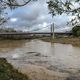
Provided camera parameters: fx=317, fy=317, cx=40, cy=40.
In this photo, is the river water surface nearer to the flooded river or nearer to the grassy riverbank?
the flooded river

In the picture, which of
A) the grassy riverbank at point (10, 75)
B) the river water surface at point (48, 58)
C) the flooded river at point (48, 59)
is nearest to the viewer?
the grassy riverbank at point (10, 75)

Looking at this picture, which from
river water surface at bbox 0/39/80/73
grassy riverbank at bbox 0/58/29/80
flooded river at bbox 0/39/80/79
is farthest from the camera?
river water surface at bbox 0/39/80/73

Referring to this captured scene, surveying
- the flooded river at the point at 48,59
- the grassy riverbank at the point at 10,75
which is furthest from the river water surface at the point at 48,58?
the grassy riverbank at the point at 10,75

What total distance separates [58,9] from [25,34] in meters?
109

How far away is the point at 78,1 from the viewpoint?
12617mm

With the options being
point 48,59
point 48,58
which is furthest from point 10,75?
point 48,58

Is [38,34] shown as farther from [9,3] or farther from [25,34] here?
[9,3]

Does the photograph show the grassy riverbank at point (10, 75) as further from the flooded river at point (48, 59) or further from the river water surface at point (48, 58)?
the river water surface at point (48, 58)

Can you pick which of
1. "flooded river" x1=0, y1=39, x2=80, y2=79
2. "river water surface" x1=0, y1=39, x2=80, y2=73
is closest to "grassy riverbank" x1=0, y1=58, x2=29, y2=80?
"flooded river" x1=0, y1=39, x2=80, y2=79

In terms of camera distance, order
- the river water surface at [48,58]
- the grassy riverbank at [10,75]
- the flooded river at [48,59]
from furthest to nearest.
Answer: the river water surface at [48,58] < the flooded river at [48,59] < the grassy riverbank at [10,75]

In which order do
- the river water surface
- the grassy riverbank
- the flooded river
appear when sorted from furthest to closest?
the river water surface → the flooded river → the grassy riverbank

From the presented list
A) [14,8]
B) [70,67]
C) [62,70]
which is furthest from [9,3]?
Answer: [70,67]

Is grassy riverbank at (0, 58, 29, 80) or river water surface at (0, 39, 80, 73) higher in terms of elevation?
grassy riverbank at (0, 58, 29, 80)

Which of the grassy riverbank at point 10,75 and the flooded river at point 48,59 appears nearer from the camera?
the grassy riverbank at point 10,75
